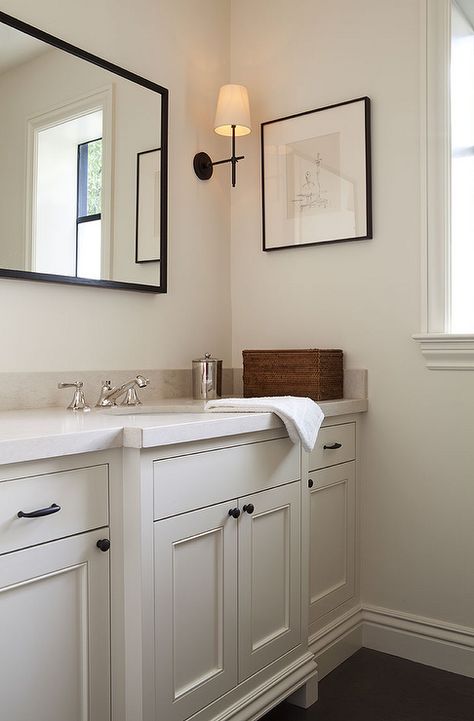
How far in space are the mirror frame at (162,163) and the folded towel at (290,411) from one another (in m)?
0.57

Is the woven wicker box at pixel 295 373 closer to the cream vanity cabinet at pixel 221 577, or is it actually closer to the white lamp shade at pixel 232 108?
the cream vanity cabinet at pixel 221 577

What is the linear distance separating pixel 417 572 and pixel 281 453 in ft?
2.60

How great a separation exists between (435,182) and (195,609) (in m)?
1.54

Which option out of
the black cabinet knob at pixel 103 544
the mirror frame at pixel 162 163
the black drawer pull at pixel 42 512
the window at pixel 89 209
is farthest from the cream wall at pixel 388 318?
the black drawer pull at pixel 42 512

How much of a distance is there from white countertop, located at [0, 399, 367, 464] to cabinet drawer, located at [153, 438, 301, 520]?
6cm

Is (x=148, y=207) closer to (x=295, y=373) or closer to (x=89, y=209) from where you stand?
(x=89, y=209)

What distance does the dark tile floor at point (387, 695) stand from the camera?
6.30 feet

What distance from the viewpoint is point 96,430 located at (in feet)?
4.57

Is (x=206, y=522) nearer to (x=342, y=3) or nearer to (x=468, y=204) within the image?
(x=468, y=204)

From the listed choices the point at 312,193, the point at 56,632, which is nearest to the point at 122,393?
the point at 56,632

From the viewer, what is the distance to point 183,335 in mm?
2543

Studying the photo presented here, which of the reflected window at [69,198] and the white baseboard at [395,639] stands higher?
the reflected window at [69,198]

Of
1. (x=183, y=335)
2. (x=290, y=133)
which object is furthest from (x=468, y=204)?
(x=183, y=335)

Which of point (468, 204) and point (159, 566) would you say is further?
point (468, 204)
